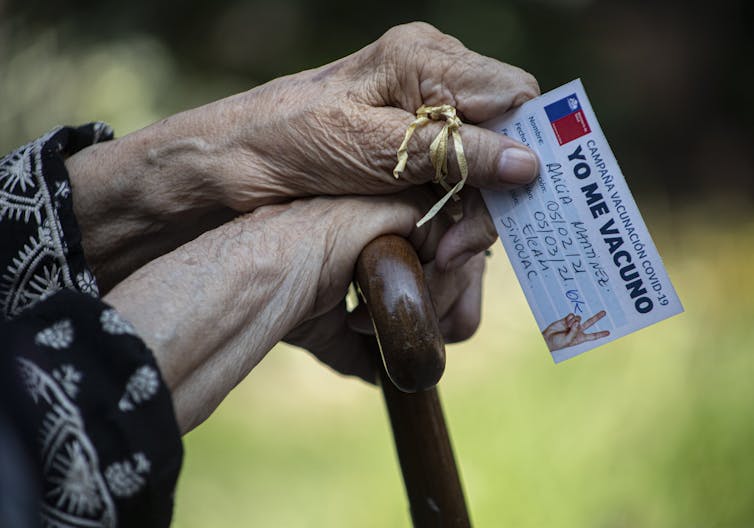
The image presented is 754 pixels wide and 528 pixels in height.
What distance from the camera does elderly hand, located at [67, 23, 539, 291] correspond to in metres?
0.78

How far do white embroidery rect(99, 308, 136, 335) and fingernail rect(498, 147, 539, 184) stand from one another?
0.39 metres

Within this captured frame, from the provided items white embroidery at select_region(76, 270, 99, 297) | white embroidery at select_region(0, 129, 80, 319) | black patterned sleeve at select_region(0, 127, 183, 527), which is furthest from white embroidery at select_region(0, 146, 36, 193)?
black patterned sleeve at select_region(0, 127, 183, 527)

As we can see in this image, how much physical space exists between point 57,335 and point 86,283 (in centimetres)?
24

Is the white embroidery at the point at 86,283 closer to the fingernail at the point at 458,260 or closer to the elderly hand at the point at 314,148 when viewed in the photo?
the elderly hand at the point at 314,148

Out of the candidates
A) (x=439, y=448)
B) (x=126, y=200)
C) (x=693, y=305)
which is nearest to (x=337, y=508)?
(x=693, y=305)

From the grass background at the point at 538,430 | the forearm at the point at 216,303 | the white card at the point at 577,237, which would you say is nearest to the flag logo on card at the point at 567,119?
the white card at the point at 577,237

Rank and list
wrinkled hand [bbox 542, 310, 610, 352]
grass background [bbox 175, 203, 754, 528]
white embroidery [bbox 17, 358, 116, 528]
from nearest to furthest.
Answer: white embroidery [bbox 17, 358, 116, 528]
wrinkled hand [bbox 542, 310, 610, 352]
grass background [bbox 175, 203, 754, 528]

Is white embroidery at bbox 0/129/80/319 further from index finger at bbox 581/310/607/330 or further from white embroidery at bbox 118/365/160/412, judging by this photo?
index finger at bbox 581/310/607/330

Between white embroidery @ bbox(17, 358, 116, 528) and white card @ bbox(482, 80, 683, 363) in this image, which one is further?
white card @ bbox(482, 80, 683, 363)

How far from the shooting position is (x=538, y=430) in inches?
82.2

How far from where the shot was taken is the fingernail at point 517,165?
0.77 m

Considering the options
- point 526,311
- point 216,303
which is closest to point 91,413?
point 216,303

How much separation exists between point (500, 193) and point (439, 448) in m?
0.30

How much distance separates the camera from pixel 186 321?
2.27 feet
